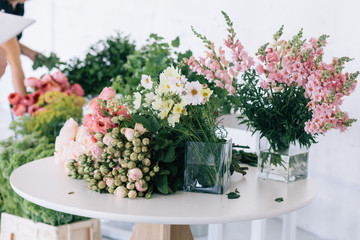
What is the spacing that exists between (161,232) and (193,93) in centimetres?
45

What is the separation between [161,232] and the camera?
1.53 m

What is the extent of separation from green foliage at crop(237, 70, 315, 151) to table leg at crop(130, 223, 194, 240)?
42 centimetres

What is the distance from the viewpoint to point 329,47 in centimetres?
274

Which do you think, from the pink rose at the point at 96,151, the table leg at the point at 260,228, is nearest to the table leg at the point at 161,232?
the pink rose at the point at 96,151

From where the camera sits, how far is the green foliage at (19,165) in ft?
7.50

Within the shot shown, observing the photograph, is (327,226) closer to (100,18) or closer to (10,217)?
(10,217)

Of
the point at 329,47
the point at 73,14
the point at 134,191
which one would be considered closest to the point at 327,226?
the point at 329,47

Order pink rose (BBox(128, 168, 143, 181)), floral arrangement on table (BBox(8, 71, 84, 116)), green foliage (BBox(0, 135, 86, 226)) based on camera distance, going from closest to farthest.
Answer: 1. pink rose (BBox(128, 168, 143, 181))
2. green foliage (BBox(0, 135, 86, 226))
3. floral arrangement on table (BBox(8, 71, 84, 116))

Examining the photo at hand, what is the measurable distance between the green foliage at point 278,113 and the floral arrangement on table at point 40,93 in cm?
Answer: 166

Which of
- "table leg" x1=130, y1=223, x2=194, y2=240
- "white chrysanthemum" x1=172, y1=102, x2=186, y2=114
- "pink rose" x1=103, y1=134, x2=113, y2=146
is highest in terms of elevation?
"white chrysanthemum" x1=172, y1=102, x2=186, y2=114

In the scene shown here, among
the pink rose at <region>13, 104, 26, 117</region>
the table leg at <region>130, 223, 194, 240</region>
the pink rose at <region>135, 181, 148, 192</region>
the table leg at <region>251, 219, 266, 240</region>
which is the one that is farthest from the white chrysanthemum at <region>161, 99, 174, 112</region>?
the pink rose at <region>13, 104, 26, 117</region>

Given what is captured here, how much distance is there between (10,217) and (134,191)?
1303mm

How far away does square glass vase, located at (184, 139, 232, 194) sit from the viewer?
1460 millimetres

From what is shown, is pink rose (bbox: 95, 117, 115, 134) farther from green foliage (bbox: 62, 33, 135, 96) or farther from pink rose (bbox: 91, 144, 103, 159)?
green foliage (bbox: 62, 33, 135, 96)
